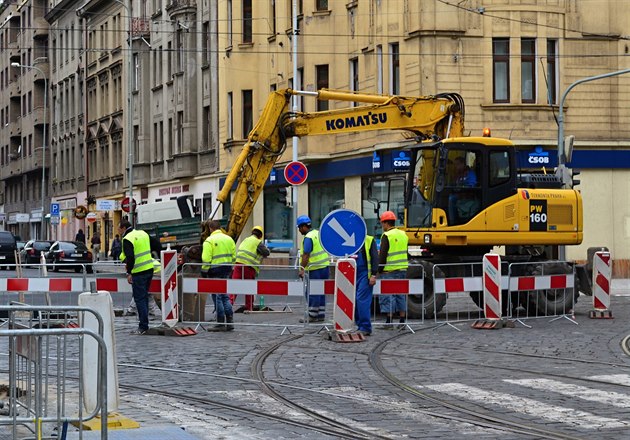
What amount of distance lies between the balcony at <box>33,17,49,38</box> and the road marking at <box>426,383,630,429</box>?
77.4 meters

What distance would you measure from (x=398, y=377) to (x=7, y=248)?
155ft

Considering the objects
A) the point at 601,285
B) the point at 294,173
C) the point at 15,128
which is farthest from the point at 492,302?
the point at 15,128

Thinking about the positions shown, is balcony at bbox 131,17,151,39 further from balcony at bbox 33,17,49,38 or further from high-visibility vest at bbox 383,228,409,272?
high-visibility vest at bbox 383,228,409,272

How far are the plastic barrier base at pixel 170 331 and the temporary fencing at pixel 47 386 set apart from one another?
34.7 ft

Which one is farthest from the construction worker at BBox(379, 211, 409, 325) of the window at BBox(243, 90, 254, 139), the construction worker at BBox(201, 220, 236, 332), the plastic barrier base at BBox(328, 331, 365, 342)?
the window at BBox(243, 90, 254, 139)

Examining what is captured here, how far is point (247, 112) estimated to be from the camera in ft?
160

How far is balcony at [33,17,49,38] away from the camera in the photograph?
3413 inches

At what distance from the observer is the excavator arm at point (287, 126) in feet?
84.7

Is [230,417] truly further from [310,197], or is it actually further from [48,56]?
[48,56]

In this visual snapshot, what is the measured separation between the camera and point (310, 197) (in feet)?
149

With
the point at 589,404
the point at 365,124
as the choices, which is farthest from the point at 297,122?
the point at 589,404

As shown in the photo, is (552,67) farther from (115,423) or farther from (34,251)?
(115,423)

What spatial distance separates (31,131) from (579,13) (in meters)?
58.8

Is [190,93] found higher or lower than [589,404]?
higher
